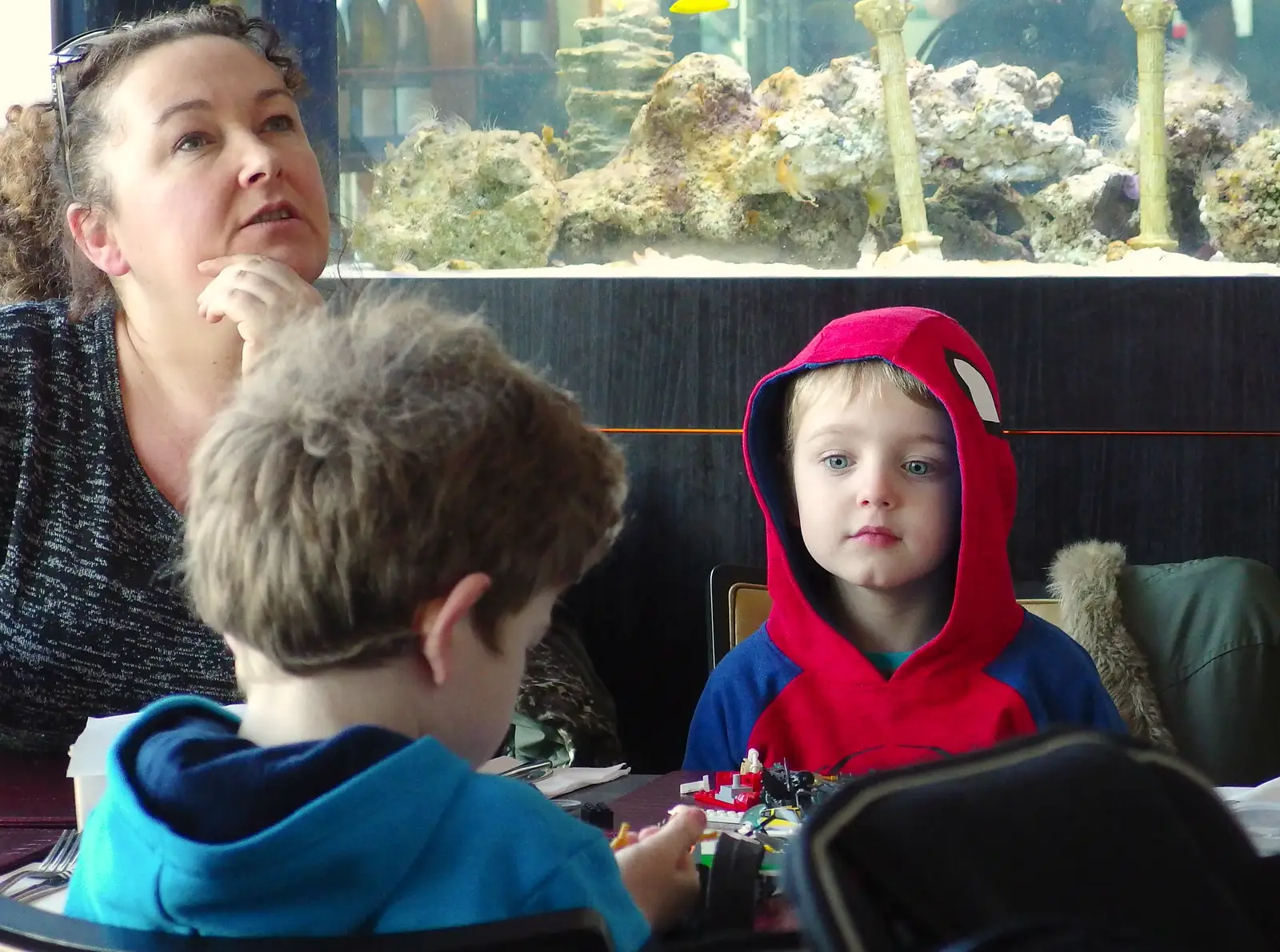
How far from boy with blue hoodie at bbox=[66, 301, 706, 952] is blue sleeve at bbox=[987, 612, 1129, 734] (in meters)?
0.77

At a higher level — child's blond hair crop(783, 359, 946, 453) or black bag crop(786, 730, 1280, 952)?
child's blond hair crop(783, 359, 946, 453)

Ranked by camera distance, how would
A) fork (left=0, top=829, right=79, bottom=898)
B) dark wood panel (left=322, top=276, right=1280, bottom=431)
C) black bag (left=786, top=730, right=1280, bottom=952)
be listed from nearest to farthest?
black bag (left=786, top=730, right=1280, bottom=952) → fork (left=0, top=829, right=79, bottom=898) → dark wood panel (left=322, top=276, right=1280, bottom=431)

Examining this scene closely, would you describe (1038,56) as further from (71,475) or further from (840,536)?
(71,475)

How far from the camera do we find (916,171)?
9.87 feet

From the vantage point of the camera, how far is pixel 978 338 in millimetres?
2676

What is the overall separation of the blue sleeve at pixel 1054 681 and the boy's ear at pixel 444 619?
92 centimetres

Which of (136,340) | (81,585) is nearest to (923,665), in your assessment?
(81,585)

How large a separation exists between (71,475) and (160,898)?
110 cm

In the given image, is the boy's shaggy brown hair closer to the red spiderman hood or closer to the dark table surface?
the dark table surface

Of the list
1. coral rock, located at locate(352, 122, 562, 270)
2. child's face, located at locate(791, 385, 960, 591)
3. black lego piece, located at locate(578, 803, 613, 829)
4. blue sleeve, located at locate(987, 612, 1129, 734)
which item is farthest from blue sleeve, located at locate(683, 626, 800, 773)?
coral rock, located at locate(352, 122, 562, 270)

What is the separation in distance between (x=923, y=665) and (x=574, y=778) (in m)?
0.50

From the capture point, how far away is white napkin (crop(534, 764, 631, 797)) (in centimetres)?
126

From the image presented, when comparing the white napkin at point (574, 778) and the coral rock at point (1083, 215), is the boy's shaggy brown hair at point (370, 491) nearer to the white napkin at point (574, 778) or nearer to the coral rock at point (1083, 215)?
the white napkin at point (574, 778)

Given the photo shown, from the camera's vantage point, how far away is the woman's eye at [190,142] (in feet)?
5.69
